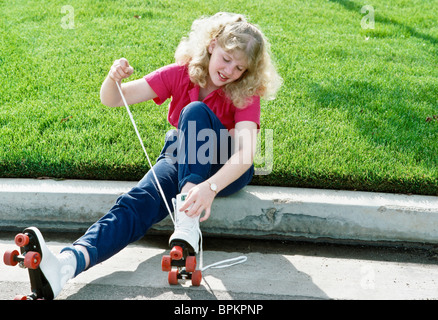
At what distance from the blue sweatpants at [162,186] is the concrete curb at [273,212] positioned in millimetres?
331

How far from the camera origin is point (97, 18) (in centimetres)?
552

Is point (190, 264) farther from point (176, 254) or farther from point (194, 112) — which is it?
point (194, 112)

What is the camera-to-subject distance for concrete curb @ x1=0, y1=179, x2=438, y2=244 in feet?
9.41

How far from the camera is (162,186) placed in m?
2.72

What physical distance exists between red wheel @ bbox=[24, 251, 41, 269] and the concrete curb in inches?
32.6

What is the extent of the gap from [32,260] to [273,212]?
136 cm

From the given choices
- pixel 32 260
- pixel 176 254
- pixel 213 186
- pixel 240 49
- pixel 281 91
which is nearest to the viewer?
pixel 32 260

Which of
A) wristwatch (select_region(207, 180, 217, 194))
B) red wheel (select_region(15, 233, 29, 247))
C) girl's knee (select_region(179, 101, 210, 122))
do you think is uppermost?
girl's knee (select_region(179, 101, 210, 122))

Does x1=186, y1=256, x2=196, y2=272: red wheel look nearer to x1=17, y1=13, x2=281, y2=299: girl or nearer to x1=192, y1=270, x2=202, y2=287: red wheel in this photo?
x1=192, y1=270, x2=202, y2=287: red wheel

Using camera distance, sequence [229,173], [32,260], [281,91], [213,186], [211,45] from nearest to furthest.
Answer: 1. [32,260]
2. [213,186]
3. [229,173]
4. [211,45]
5. [281,91]

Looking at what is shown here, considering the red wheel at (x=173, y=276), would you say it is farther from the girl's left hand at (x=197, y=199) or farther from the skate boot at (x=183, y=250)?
the girl's left hand at (x=197, y=199)

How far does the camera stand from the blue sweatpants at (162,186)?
2.44 m

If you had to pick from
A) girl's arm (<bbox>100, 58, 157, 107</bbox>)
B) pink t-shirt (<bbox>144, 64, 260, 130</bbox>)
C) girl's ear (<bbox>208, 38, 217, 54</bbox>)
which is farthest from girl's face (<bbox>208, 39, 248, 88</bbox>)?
girl's arm (<bbox>100, 58, 157, 107</bbox>)

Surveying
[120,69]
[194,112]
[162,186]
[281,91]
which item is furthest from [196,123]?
[281,91]
